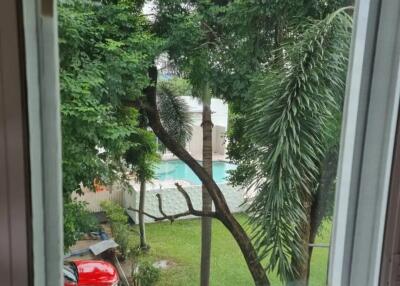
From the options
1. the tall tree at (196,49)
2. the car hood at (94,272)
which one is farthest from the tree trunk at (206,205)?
the car hood at (94,272)

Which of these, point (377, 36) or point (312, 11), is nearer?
point (377, 36)

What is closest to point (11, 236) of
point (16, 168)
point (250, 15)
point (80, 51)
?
point (16, 168)

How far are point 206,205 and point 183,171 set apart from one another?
0.33 ft

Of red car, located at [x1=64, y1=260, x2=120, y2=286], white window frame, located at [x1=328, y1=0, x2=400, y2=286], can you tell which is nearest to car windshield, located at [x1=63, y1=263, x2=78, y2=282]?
red car, located at [x1=64, y1=260, x2=120, y2=286]

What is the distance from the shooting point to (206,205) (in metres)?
0.95

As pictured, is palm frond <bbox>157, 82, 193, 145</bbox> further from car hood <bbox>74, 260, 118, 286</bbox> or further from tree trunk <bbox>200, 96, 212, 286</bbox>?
car hood <bbox>74, 260, 118, 286</bbox>

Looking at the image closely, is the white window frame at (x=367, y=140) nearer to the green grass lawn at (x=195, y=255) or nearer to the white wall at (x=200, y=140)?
the green grass lawn at (x=195, y=255)

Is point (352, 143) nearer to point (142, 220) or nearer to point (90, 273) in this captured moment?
point (142, 220)

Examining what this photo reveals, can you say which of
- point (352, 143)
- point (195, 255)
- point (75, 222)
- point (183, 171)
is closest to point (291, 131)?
point (352, 143)

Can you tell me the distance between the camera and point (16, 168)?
58 centimetres

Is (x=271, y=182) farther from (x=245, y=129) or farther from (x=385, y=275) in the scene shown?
(x=385, y=275)

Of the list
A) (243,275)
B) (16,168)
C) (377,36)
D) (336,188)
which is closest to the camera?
(16,168)

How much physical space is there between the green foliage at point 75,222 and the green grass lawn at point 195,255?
14cm

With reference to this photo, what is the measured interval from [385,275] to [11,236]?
2.16 feet
